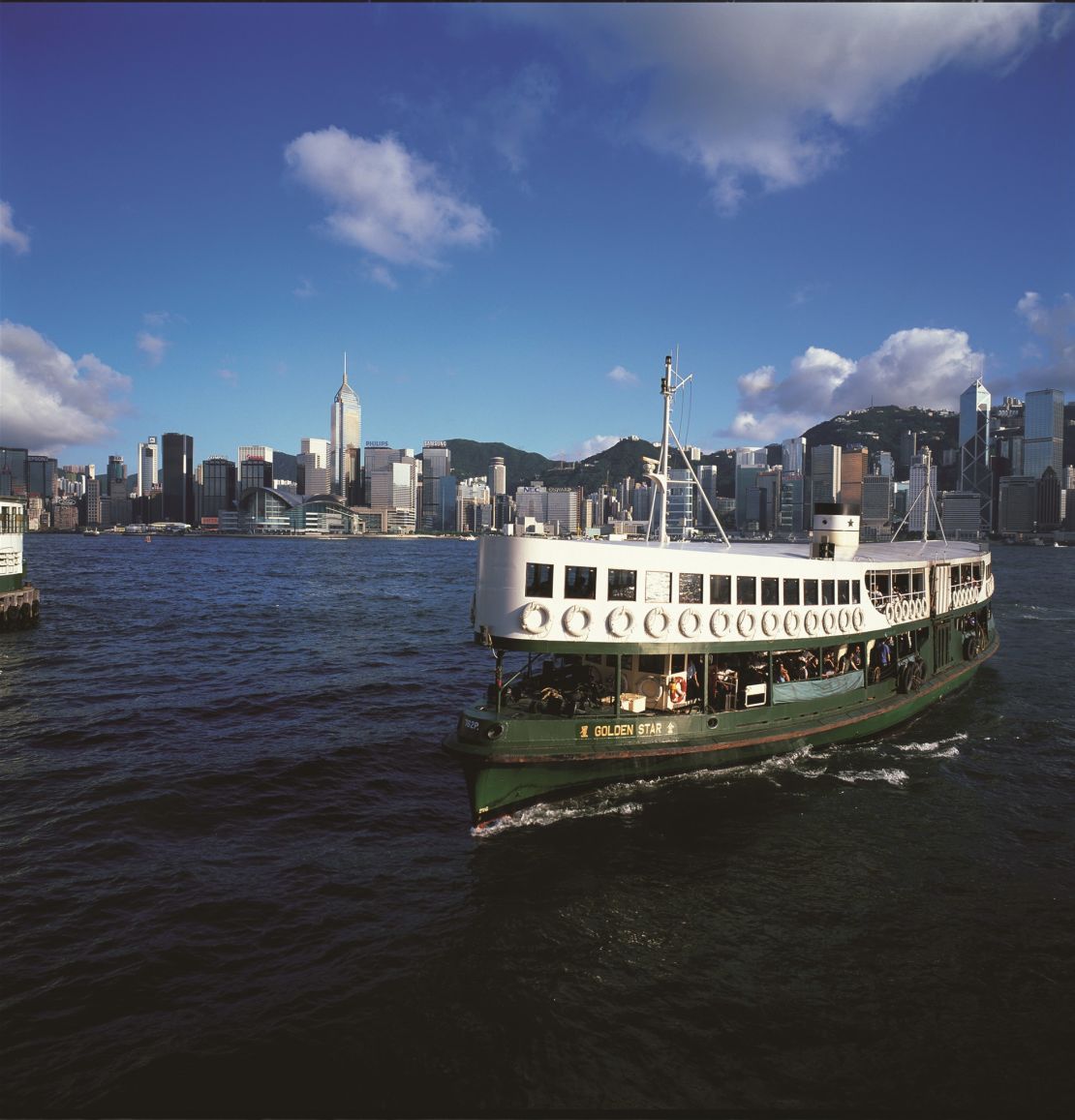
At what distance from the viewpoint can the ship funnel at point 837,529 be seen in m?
29.7

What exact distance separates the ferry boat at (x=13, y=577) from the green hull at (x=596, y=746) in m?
47.4

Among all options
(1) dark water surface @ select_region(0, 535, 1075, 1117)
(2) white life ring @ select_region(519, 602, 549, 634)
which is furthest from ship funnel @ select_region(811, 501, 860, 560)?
(2) white life ring @ select_region(519, 602, 549, 634)

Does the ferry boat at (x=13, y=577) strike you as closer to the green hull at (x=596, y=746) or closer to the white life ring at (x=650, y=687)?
the green hull at (x=596, y=746)

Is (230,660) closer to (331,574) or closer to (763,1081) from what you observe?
(763,1081)

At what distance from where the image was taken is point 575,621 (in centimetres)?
1889

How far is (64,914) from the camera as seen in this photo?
14805mm

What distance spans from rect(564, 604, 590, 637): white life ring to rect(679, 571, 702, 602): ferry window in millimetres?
3354

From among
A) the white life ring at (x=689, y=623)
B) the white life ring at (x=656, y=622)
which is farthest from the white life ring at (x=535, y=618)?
the white life ring at (x=689, y=623)

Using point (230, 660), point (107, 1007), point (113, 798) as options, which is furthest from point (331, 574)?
point (107, 1007)

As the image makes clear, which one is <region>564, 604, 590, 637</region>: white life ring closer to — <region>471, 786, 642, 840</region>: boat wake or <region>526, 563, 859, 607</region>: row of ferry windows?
<region>526, 563, 859, 607</region>: row of ferry windows

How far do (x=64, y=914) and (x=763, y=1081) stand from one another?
14262 mm

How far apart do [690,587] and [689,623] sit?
111 cm

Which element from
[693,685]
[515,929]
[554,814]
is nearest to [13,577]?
[554,814]

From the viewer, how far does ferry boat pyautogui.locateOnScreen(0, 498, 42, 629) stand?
1948 inches
